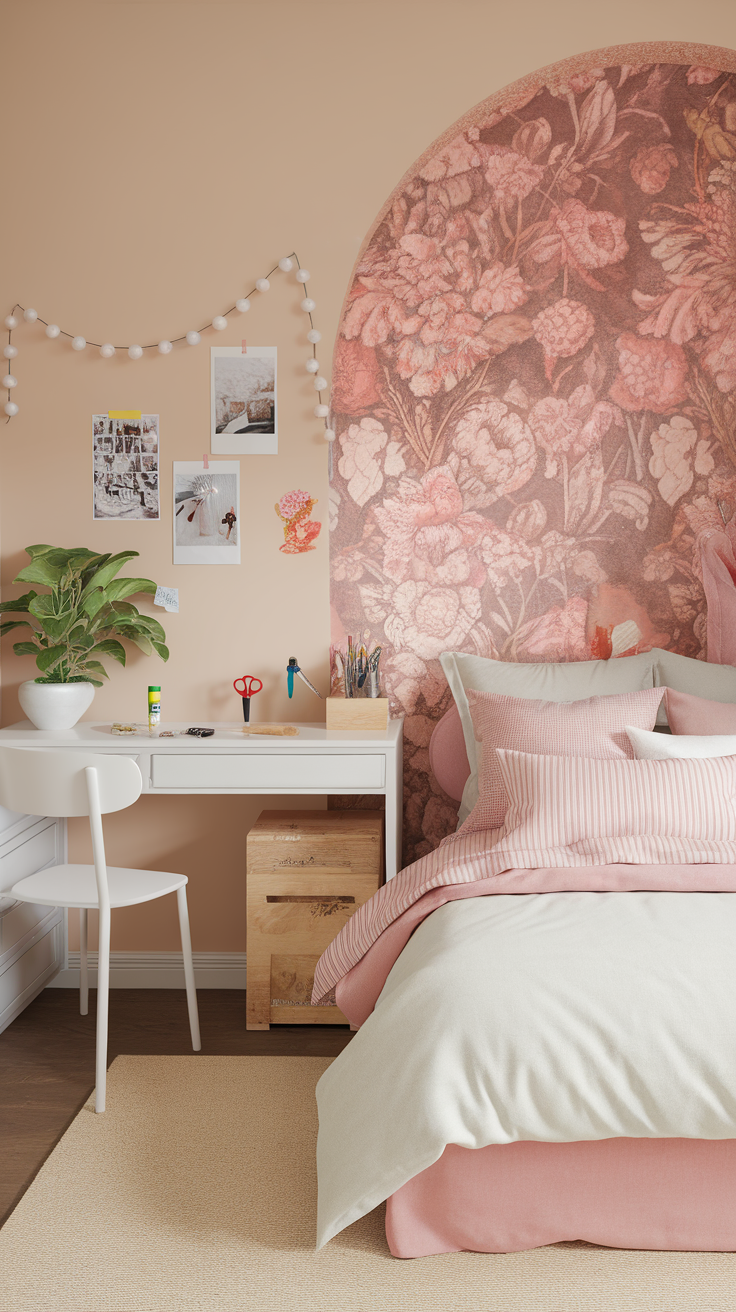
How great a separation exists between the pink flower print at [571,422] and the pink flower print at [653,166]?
66 cm

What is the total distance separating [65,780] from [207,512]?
3.51 ft

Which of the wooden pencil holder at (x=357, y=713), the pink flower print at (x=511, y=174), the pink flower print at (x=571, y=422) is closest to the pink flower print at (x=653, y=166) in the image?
the pink flower print at (x=511, y=174)

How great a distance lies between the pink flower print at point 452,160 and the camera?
2.87 meters

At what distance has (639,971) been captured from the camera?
160 cm

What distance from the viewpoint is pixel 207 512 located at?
293 cm

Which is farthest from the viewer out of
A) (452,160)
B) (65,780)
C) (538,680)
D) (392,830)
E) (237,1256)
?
(452,160)

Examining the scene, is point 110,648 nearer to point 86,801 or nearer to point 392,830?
point 86,801

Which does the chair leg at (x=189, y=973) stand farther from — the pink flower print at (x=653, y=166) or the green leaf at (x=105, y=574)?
the pink flower print at (x=653, y=166)

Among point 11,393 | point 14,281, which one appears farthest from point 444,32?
point 11,393

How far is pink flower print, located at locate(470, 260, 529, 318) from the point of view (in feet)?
9.50

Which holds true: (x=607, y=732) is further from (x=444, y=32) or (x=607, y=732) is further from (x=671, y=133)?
(x=444, y=32)

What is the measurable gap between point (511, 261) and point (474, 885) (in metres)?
1.98

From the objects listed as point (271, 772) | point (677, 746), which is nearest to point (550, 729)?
point (677, 746)

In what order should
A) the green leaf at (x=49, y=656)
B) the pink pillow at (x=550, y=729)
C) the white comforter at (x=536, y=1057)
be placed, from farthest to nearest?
the green leaf at (x=49, y=656) → the pink pillow at (x=550, y=729) → the white comforter at (x=536, y=1057)
